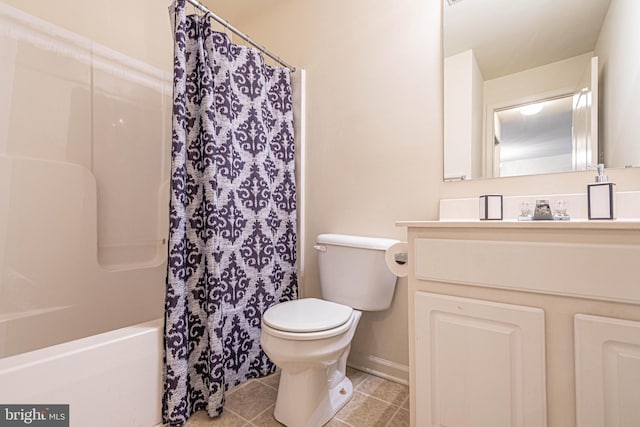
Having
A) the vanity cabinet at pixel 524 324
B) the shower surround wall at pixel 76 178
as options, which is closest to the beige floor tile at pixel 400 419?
the vanity cabinet at pixel 524 324

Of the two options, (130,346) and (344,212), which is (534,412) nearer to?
(344,212)

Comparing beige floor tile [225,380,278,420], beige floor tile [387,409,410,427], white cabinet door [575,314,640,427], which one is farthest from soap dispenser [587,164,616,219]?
beige floor tile [225,380,278,420]

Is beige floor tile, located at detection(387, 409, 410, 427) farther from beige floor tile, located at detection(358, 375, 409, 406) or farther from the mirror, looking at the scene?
the mirror

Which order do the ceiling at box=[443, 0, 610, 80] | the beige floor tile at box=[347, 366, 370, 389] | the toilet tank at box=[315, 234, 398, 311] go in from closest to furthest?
the ceiling at box=[443, 0, 610, 80]
the toilet tank at box=[315, 234, 398, 311]
the beige floor tile at box=[347, 366, 370, 389]

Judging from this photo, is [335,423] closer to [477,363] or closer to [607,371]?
[477,363]

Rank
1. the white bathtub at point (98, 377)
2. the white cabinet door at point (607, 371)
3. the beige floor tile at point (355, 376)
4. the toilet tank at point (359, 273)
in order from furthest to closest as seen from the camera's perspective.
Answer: the beige floor tile at point (355, 376) < the toilet tank at point (359, 273) < the white bathtub at point (98, 377) < the white cabinet door at point (607, 371)

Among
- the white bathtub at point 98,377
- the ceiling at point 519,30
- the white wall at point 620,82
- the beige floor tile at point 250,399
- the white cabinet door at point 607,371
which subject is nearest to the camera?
the white cabinet door at point 607,371

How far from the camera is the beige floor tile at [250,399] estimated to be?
1.27 m

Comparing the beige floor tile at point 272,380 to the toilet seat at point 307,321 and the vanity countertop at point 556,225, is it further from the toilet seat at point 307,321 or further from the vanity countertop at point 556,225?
the vanity countertop at point 556,225

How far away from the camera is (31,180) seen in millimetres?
1359

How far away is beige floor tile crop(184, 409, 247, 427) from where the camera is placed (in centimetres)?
118

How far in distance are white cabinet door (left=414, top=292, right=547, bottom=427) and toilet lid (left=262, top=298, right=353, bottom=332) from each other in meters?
0.34

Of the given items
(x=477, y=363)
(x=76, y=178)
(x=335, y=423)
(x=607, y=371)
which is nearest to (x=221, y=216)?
(x=76, y=178)

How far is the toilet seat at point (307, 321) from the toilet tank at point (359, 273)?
6.7 inches
